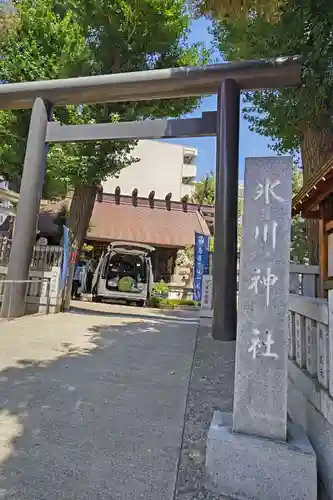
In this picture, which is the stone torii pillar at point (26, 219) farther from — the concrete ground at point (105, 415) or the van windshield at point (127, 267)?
the van windshield at point (127, 267)

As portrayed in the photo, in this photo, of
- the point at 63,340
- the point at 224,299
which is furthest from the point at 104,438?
the point at 224,299

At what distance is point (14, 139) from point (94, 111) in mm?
2885

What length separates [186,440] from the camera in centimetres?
258

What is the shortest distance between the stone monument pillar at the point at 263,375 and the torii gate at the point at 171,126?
3882 millimetres

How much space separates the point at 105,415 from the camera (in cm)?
285

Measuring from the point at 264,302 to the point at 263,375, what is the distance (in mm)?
446

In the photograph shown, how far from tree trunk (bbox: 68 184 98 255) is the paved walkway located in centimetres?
668

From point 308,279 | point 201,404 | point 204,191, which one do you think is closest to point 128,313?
point 308,279

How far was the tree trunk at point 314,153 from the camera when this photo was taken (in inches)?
290

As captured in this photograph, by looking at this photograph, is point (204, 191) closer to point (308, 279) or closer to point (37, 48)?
point (37, 48)

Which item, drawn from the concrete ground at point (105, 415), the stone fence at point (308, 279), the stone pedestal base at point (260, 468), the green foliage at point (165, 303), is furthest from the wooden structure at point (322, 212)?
the green foliage at point (165, 303)

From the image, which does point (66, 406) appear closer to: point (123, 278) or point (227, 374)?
point (227, 374)

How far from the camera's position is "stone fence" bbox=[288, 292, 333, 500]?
6.82ft

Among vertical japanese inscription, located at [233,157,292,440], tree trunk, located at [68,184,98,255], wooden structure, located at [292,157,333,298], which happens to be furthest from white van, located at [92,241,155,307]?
vertical japanese inscription, located at [233,157,292,440]
